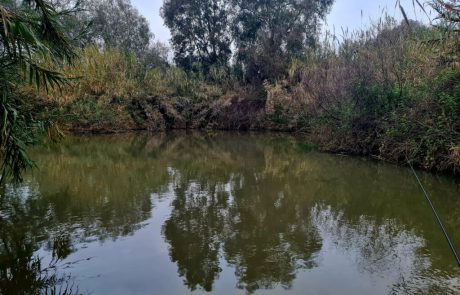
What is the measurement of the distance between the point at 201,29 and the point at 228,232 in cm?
2922

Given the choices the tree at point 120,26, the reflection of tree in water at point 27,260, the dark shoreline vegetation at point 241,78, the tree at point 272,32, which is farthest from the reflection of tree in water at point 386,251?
the tree at point 120,26

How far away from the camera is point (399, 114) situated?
A: 1256 centimetres

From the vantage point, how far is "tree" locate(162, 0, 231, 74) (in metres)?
33.1

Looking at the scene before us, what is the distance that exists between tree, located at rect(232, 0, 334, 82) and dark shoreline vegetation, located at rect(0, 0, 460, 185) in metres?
0.08

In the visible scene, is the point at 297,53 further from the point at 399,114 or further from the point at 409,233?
the point at 409,233

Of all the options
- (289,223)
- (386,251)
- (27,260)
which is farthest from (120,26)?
(386,251)

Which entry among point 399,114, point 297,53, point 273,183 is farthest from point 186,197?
point 297,53

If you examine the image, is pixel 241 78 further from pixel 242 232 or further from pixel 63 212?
pixel 242 232

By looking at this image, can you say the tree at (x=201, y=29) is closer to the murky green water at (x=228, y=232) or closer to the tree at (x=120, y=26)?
the tree at (x=120, y=26)

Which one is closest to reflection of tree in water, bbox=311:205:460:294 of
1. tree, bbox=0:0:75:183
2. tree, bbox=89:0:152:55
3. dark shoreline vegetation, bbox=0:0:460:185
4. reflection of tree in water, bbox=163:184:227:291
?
reflection of tree in water, bbox=163:184:227:291

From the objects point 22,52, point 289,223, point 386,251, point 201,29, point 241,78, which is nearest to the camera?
point 22,52

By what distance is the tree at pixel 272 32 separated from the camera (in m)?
28.7

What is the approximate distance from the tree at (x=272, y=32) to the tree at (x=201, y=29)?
1084 mm

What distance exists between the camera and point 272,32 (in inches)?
1155
